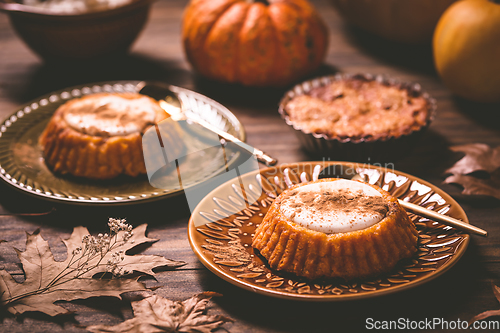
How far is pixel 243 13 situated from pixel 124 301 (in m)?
1.84

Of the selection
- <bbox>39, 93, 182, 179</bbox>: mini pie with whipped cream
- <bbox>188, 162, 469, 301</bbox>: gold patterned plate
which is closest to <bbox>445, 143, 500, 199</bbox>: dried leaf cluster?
<bbox>188, 162, 469, 301</bbox>: gold patterned plate

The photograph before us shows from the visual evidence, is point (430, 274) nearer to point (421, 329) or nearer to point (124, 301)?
point (421, 329)

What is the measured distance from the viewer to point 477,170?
1945 millimetres

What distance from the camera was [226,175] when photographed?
6.32 feet

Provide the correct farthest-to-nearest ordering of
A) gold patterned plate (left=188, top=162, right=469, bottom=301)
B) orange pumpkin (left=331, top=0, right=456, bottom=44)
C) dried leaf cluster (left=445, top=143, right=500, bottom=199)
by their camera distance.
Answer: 1. orange pumpkin (left=331, top=0, right=456, bottom=44)
2. dried leaf cluster (left=445, top=143, right=500, bottom=199)
3. gold patterned plate (left=188, top=162, right=469, bottom=301)

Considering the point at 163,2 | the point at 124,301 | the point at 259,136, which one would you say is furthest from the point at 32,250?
the point at 163,2

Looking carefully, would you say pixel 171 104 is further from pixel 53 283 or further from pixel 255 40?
pixel 53 283

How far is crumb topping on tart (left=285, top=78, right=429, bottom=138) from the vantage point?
2.05 meters

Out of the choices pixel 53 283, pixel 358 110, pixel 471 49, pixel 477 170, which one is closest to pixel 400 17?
pixel 471 49

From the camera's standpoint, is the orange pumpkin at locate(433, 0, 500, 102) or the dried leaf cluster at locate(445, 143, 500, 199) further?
the orange pumpkin at locate(433, 0, 500, 102)

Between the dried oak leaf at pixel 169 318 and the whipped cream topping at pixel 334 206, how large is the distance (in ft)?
1.13

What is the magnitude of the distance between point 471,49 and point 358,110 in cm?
64

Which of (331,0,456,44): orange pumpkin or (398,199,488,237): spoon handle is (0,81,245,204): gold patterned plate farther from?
(331,0,456,44): orange pumpkin

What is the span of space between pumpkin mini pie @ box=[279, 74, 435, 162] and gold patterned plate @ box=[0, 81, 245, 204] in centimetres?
32
